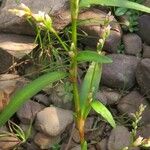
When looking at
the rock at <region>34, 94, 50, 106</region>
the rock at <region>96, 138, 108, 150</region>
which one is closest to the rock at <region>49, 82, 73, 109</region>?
the rock at <region>34, 94, 50, 106</region>

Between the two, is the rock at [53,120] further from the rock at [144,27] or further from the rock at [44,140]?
the rock at [144,27]

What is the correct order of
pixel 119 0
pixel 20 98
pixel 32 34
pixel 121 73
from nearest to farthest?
pixel 119 0
pixel 20 98
pixel 121 73
pixel 32 34

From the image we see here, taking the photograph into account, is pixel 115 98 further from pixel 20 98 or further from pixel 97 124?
pixel 20 98

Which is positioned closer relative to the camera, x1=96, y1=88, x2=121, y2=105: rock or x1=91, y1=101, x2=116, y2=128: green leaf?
x1=91, y1=101, x2=116, y2=128: green leaf

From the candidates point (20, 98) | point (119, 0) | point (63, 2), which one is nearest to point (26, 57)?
point (63, 2)

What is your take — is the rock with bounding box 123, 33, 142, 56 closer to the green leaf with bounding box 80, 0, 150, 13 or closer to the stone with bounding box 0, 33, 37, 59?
the stone with bounding box 0, 33, 37, 59

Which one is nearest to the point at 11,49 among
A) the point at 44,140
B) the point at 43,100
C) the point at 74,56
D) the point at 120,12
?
the point at 43,100

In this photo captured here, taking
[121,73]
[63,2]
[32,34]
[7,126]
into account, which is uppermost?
[63,2]
